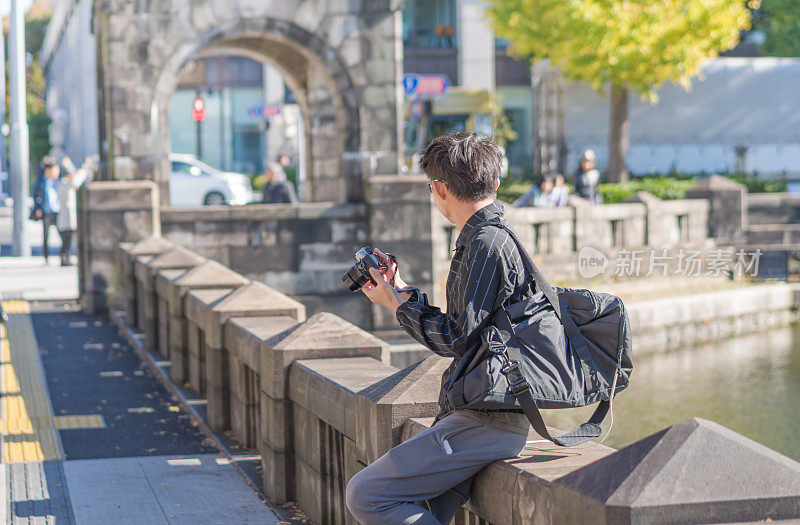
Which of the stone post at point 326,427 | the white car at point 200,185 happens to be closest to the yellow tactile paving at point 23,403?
the stone post at point 326,427

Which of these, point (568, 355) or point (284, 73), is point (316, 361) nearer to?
point (568, 355)

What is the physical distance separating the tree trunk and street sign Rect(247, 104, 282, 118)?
1391 cm

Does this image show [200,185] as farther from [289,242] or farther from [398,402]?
[398,402]

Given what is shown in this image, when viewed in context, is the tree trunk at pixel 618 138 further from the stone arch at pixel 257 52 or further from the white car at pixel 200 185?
the stone arch at pixel 257 52

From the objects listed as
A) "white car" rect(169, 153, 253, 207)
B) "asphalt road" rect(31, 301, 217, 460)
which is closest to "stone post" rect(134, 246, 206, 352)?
"asphalt road" rect(31, 301, 217, 460)

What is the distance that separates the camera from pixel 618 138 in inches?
1267

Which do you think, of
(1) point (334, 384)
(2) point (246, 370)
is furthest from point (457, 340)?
(2) point (246, 370)

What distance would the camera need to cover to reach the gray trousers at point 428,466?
11.8 feet

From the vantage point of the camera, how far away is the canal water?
35.1ft

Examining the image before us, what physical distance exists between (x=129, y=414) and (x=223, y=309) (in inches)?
53.8

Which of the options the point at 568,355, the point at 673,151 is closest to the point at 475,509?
the point at 568,355

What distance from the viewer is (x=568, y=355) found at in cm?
351

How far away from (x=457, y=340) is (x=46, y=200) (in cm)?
1773

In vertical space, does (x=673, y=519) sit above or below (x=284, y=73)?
below
